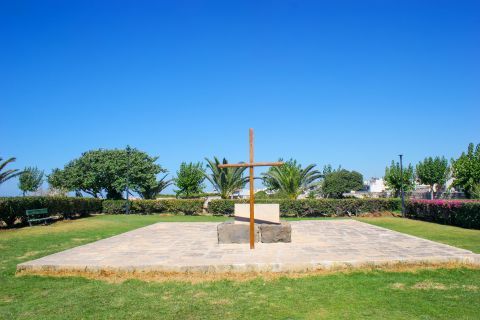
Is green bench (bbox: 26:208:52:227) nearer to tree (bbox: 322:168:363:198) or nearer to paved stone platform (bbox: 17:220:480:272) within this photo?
paved stone platform (bbox: 17:220:480:272)

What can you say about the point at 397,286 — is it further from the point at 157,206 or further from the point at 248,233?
the point at 157,206

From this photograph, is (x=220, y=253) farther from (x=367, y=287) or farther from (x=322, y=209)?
(x=322, y=209)

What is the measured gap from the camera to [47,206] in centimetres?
1702

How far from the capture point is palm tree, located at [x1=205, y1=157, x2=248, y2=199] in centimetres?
2402

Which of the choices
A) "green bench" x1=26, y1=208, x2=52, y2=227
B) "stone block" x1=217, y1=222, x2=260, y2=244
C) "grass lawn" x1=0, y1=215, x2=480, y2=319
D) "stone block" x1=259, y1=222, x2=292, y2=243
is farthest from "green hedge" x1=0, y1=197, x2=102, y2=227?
"stone block" x1=259, y1=222, x2=292, y2=243

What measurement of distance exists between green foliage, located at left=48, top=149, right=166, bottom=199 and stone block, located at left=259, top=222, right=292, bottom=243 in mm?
21773

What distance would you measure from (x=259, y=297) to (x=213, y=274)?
140 centimetres

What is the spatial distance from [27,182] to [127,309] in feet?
145

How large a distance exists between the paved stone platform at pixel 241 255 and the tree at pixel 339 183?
91.4ft

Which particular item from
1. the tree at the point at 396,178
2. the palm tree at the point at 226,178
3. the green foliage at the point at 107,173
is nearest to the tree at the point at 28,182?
the green foliage at the point at 107,173

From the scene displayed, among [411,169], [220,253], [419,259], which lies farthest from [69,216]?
[411,169]

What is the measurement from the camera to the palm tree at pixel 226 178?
2402 cm

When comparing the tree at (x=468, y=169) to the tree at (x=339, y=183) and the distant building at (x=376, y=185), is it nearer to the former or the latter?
the tree at (x=339, y=183)

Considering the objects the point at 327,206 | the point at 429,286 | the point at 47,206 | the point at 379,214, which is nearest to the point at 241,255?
the point at 429,286
